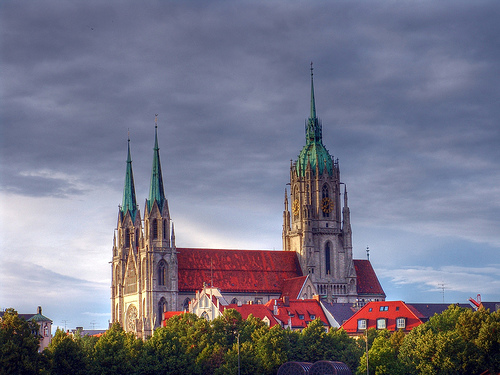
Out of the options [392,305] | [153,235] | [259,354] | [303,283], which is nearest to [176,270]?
[153,235]

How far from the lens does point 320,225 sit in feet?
582

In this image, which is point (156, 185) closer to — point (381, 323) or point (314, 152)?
point (314, 152)

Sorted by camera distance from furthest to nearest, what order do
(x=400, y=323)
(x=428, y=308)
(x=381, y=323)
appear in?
(x=428, y=308) → (x=381, y=323) → (x=400, y=323)

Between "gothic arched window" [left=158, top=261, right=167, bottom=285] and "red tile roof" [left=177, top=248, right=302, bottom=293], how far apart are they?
9.93 ft

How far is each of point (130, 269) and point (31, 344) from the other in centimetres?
7501

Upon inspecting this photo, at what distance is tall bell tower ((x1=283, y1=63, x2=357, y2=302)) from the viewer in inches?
6865

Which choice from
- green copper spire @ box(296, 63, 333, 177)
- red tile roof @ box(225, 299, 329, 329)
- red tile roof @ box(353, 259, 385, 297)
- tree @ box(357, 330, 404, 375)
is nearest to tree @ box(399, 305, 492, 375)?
tree @ box(357, 330, 404, 375)

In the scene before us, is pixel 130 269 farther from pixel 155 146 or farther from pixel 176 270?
pixel 155 146

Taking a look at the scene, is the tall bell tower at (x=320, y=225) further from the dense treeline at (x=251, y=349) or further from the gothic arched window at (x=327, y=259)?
the dense treeline at (x=251, y=349)

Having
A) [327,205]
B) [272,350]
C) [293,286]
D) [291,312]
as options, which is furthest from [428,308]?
[272,350]

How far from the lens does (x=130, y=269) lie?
563 feet

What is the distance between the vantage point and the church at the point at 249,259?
165 metres

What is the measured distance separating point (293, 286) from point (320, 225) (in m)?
14.2

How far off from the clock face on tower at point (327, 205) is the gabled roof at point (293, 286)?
14.7 m
